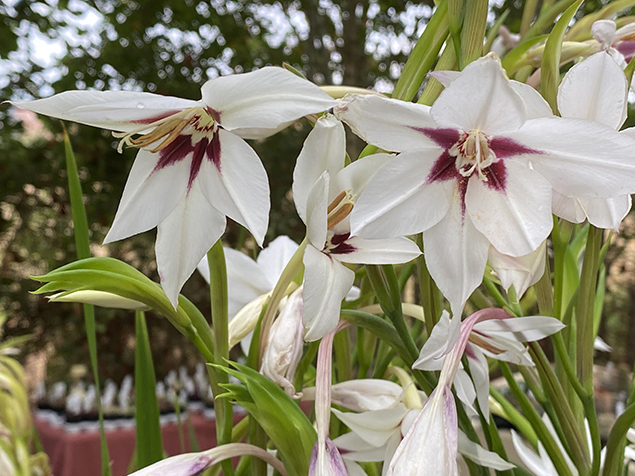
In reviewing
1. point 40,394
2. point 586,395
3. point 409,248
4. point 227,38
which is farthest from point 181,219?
point 227,38

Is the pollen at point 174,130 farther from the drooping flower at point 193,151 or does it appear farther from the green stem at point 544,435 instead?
the green stem at point 544,435

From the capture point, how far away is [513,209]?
21 cm

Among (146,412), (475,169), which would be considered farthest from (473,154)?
(146,412)

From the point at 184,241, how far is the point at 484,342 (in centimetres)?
15

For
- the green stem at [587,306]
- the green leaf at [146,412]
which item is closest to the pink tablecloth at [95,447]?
the green leaf at [146,412]

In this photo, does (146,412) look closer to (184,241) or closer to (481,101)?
(184,241)

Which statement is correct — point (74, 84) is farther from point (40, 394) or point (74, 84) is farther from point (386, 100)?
point (386, 100)

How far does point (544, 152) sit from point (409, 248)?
0.06 meters

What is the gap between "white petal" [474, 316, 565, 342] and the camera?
0.80 ft

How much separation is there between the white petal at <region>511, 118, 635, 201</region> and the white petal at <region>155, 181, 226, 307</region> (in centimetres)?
12

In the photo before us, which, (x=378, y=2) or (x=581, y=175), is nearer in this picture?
(x=581, y=175)

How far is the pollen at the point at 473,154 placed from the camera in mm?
215

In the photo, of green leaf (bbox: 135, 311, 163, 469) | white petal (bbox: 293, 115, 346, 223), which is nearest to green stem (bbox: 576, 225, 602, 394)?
white petal (bbox: 293, 115, 346, 223)

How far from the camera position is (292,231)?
2498mm
